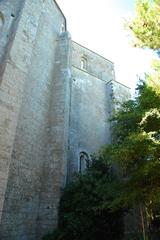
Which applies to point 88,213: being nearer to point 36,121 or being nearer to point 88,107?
point 36,121

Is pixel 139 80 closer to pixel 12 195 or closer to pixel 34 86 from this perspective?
pixel 34 86

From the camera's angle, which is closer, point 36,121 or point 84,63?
point 36,121

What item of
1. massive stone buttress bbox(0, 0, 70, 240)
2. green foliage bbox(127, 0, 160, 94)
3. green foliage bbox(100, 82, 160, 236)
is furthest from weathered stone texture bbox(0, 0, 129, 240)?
green foliage bbox(127, 0, 160, 94)

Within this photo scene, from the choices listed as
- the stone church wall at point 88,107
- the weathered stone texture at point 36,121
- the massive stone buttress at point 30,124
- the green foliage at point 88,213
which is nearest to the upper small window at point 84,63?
the stone church wall at point 88,107

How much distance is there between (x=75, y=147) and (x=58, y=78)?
175 inches

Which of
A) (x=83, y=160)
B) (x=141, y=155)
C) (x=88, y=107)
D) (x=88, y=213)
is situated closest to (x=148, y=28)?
(x=141, y=155)

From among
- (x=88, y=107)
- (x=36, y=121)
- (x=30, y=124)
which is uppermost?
(x=88, y=107)

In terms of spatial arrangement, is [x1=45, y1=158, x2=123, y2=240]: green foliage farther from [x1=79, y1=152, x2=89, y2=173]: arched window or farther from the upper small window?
the upper small window

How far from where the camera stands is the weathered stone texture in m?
9.01

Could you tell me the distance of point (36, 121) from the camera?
11438 mm

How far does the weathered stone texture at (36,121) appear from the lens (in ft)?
29.6

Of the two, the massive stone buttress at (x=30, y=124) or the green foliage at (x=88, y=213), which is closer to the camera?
the massive stone buttress at (x=30, y=124)

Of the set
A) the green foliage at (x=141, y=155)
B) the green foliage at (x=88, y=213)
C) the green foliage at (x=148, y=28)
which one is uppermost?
the green foliage at (x=148, y=28)

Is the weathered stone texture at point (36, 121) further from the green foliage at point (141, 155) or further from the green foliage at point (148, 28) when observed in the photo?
the green foliage at point (148, 28)
